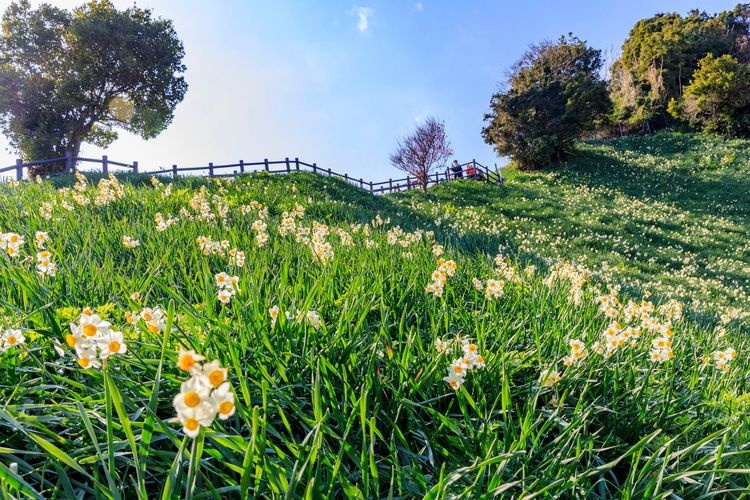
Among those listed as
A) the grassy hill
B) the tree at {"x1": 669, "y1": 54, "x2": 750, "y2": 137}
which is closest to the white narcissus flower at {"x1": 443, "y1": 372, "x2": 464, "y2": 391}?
the grassy hill

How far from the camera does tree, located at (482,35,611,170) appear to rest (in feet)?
90.6

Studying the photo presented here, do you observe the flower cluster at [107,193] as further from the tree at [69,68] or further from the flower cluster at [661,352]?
the tree at [69,68]

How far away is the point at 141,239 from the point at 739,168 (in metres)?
30.7

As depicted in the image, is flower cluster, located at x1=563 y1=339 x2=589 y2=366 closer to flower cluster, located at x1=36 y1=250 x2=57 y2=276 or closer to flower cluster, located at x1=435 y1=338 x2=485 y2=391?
flower cluster, located at x1=435 y1=338 x2=485 y2=391

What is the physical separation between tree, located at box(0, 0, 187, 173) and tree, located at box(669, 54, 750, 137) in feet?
127

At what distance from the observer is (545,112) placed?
27.8 metres

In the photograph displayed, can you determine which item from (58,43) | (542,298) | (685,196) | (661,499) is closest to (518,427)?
(661,499)

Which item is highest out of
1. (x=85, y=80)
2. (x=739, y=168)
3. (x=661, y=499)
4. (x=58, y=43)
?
(x=58, y=43)

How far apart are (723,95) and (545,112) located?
42.4ft

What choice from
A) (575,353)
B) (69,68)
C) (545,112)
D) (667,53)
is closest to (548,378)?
(575,353)

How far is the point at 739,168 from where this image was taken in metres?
23.6

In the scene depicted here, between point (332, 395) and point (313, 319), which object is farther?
point (313, 319)

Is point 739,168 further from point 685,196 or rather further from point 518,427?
point 518,427

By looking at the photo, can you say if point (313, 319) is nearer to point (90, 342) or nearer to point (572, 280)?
point (90, 342)
